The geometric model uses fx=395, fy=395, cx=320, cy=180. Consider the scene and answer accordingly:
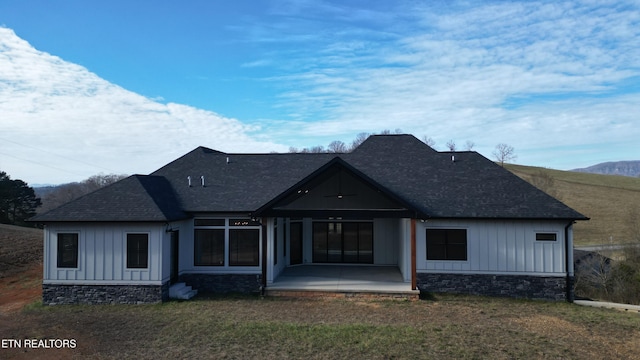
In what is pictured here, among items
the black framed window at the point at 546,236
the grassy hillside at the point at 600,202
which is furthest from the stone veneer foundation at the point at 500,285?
the grassy hillside at the point at 600,202

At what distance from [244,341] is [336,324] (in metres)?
2.65

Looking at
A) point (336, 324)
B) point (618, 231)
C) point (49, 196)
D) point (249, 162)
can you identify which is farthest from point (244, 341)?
point (49, 196)

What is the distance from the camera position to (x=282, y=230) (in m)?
17.5

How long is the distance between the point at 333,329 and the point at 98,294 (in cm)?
862

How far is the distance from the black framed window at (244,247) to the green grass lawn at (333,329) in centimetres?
182

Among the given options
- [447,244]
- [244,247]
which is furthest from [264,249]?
[447,244]

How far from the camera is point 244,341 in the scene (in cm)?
950

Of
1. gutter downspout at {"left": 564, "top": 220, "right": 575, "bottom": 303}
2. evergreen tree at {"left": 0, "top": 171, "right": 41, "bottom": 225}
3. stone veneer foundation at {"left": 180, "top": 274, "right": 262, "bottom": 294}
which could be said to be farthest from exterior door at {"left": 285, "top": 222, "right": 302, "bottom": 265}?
evergreen tree at {"left": 0, "top": 171, "right": 41, "bottom": 225}

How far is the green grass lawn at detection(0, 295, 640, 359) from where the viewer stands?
29.1 ft

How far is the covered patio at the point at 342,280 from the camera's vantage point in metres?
13.9

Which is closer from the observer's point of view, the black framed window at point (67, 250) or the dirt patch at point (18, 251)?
the black framed window at point (67, 250)

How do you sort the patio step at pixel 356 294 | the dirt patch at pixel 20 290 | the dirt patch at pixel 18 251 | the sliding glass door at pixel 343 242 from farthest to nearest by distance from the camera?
Answer: the dirt patch at pixel 18 251 < the sliding glass door at pixel 343 242 < the dirt patch at pixel 20 290 < the patio step at pixel 356 294

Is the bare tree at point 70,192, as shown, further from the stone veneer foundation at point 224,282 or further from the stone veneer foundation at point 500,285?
the stone veneer foundation at point 500,285

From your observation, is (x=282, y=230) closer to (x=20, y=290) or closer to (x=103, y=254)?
(x=103, y=254)
